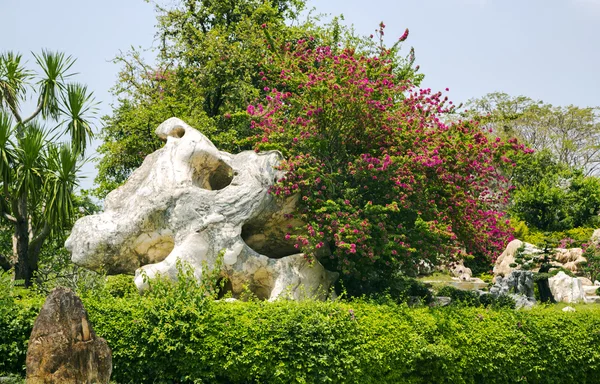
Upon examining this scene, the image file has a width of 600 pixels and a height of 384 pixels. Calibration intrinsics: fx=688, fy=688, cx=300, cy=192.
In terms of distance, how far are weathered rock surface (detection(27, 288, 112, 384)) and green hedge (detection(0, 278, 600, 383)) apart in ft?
4.00

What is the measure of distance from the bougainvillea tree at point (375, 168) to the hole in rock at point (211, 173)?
1056 mm

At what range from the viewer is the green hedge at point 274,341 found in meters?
10.3

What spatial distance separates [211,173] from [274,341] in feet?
20.3

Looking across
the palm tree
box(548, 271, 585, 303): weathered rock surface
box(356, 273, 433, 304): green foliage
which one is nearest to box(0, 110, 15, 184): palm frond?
the palm tree

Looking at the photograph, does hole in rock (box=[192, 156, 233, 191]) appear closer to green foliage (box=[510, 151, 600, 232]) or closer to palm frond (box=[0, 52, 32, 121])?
palm frond (box=[0, 52, 32, 121])

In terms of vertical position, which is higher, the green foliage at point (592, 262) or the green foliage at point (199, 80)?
the green foliage at point (199, 80)

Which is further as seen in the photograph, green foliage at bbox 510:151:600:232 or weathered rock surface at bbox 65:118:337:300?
green foliage at bbox 510:151:600:232

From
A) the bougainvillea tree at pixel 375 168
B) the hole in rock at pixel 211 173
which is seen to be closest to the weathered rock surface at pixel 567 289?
the bougainvillea tree at pixel 375 168

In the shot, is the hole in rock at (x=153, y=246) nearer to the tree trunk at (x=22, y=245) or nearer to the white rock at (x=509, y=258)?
the tree trunk at (x=22, y=245)

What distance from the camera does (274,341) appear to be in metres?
10.4

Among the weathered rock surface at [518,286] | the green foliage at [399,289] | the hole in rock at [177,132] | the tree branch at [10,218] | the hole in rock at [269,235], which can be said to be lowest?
the weathered rock surface at [518,286]

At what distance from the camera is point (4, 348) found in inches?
427

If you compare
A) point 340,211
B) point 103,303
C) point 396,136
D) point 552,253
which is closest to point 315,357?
point 103,303

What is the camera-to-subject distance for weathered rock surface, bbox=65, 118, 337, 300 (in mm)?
14219
